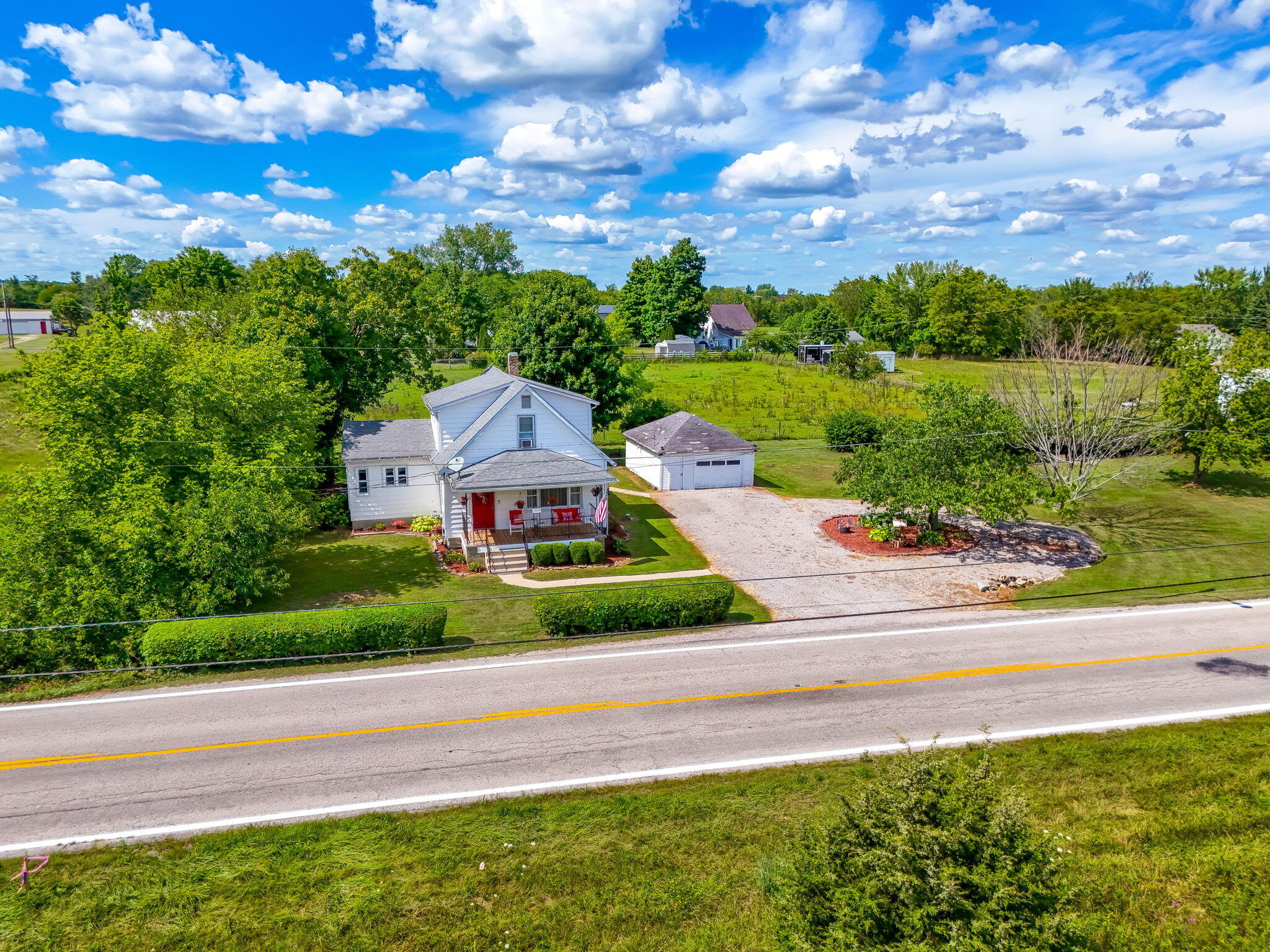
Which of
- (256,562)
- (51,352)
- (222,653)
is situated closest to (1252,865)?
(222,653)

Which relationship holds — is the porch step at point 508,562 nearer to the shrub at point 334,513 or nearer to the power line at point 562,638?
the power line at point 562,638

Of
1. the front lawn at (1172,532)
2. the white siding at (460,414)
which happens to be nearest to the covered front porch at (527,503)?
the white siding at (460,414)

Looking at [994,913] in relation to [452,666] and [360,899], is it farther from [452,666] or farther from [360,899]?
[452,666]

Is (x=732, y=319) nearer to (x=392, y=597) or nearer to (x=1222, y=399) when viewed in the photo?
(x=1222, y=399)

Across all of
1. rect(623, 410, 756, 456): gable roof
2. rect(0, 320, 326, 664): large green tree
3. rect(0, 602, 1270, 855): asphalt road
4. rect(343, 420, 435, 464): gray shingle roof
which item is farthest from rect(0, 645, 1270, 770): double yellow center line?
rect(623, 410, 756, 456): gable roof

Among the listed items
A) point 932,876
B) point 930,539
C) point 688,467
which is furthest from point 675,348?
point 932,876

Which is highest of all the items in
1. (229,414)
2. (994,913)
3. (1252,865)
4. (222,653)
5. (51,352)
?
(51,352)

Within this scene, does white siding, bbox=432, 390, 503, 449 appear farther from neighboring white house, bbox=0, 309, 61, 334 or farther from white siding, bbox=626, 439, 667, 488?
neighboring white house, bbox=0, 309, 61, 334
